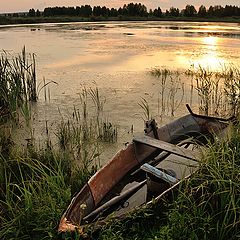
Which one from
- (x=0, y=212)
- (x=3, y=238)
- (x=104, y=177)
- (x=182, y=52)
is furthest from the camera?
(x=182, y=52)

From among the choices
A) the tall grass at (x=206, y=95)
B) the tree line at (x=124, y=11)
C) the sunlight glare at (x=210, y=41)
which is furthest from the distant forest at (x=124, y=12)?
the tall grass at (x=206, y=95)

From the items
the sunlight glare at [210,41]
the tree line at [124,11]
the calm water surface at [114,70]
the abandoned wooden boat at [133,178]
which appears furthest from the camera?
the tree line at [124,11]

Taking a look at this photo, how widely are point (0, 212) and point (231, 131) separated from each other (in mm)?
1976

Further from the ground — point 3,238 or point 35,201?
point 35,201

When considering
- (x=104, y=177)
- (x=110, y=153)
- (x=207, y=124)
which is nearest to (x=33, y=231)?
(x=104, y=177)

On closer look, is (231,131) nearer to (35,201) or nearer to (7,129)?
(35,201)

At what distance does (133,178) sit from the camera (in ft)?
11.0

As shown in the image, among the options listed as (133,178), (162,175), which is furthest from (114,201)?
(133,178)

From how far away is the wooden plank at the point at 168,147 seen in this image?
9.93 ft

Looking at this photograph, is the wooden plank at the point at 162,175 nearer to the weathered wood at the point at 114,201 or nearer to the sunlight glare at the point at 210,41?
the weathered wood at the point at 114,201

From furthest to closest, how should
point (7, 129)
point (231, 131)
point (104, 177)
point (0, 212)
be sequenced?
point (7, 129)
point (231, 131)
point (104, 177)
point (0, 212)

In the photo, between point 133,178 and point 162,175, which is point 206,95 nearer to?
point 133,178

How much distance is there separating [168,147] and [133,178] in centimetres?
44

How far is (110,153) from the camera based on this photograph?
4.20m
